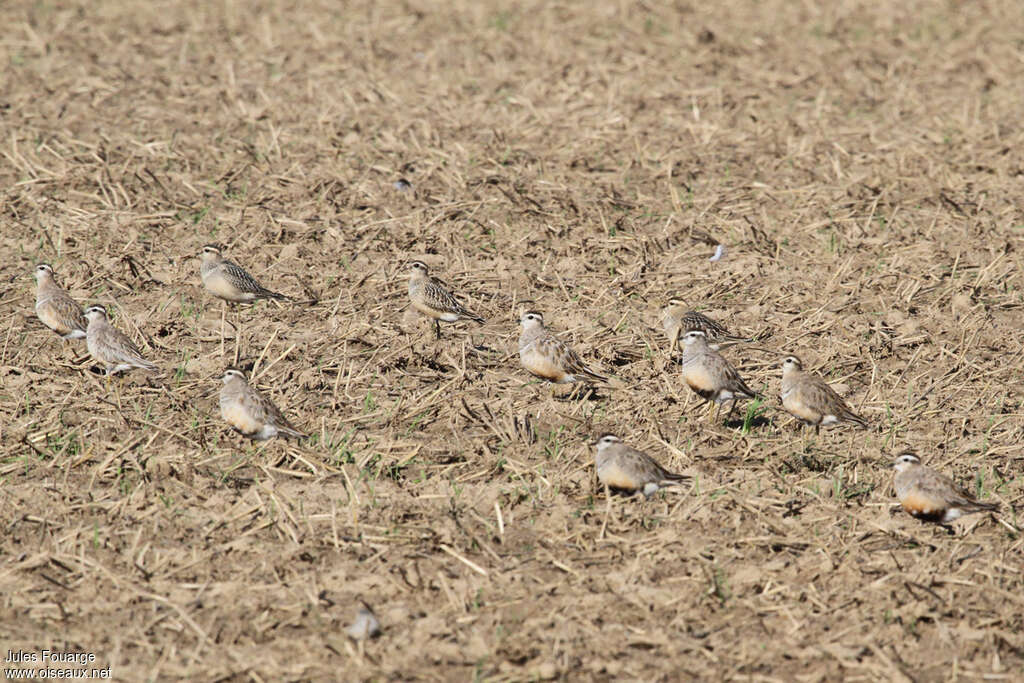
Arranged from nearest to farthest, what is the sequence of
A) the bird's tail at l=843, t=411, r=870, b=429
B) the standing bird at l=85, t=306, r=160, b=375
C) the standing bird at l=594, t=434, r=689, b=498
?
the standing bird at l=594, t=434, r=689, b=498 → the bird's tail at l=843, t=411, r=870, b=429 → the standing bird at l=85, t=306, r=160, b=375

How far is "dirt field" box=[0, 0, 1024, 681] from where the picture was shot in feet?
26.9

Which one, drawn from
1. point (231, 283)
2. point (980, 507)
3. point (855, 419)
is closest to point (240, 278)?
point (231, 283)

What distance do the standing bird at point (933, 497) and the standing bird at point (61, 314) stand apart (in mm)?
7714

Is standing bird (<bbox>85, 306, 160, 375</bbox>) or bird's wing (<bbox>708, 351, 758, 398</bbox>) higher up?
bird's wing (<bbox>708, 351, 758, 398</bbox>)

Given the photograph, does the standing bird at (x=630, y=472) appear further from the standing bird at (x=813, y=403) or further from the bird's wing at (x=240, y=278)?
the bird's wing at (x=240, y=278)

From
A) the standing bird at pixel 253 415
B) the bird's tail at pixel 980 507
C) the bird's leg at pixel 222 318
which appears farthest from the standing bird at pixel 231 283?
the bird's tail at pixel 980 507

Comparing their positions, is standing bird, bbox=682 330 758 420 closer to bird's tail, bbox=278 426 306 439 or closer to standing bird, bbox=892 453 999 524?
standing bird, bbox=892 453 999 524

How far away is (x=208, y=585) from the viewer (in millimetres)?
8367

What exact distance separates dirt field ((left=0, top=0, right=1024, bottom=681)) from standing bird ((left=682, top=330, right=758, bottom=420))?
45cm

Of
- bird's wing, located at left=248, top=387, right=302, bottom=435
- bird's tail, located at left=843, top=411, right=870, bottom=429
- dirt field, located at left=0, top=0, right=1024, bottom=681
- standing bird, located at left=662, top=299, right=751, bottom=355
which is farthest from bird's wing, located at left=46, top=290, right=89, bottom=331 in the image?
bird's tail, located at left=843, top=411, right=870, bottom=429

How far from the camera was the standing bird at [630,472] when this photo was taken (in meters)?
9.41

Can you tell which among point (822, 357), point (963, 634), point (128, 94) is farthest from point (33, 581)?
point (128, 94)

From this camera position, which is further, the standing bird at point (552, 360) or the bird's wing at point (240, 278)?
the bird's wing at point (240, 278)

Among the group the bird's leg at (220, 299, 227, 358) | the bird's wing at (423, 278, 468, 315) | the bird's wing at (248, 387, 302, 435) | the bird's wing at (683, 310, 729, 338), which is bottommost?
the bird's leg at (220, 299, 227, 358)
